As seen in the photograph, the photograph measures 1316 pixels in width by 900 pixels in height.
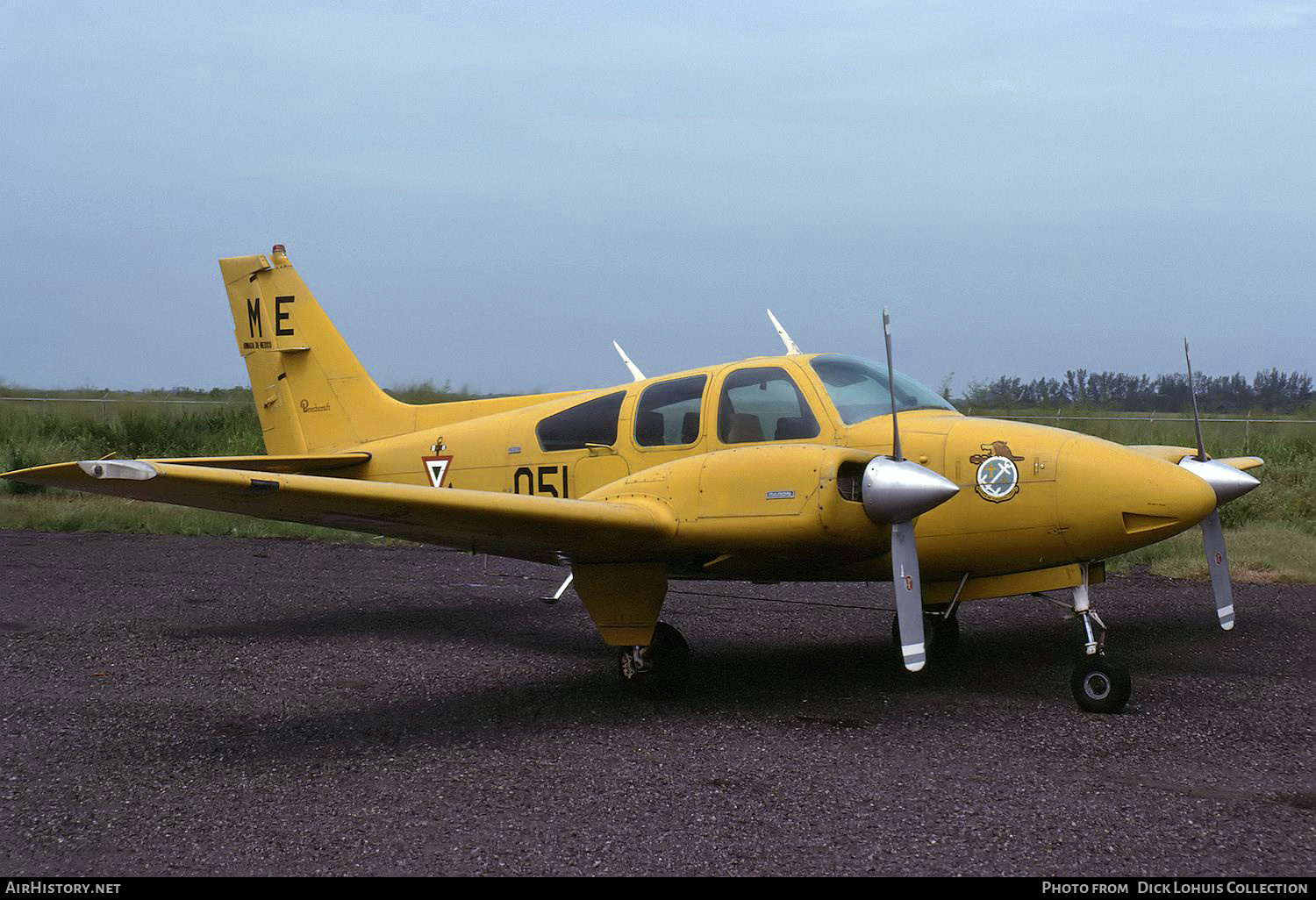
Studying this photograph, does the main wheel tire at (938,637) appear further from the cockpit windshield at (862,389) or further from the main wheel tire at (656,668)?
the main wheel tire at (656,668)

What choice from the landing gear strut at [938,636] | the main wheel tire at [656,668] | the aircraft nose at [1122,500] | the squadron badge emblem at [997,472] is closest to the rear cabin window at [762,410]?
the squadron badge emblem at [997,472]

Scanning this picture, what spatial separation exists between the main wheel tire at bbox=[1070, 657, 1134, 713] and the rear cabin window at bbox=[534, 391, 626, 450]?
3585mm

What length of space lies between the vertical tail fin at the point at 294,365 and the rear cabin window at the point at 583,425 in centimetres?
255

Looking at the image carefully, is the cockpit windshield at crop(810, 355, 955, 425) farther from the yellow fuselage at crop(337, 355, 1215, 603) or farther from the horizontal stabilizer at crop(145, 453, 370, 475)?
the horizontal stabilizer at crop(145, 453, 370, 475)

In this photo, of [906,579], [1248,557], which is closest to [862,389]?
[906,579]

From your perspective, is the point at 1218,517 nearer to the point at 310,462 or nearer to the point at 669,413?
the point at 669,413

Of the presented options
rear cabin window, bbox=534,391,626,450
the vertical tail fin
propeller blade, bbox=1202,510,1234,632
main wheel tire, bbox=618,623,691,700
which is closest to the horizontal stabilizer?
the vertical tail fin

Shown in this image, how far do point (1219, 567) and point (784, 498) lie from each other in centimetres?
350

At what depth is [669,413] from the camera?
26.5ft

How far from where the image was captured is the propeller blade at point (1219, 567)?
305 inches

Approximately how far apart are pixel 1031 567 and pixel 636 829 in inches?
137

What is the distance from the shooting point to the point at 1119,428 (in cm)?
2112

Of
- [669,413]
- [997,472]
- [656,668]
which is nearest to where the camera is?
[997,472]
